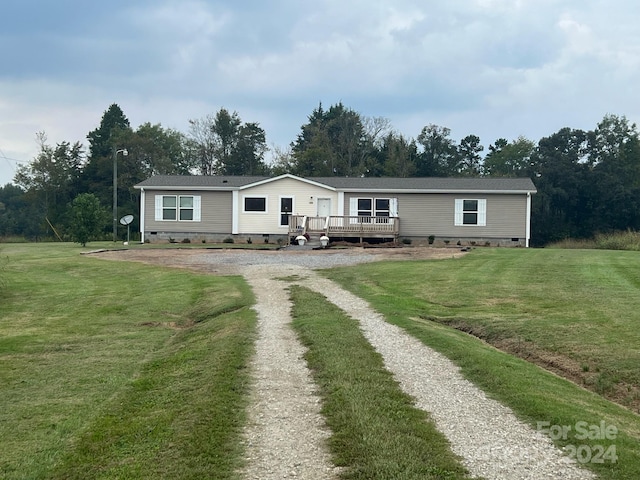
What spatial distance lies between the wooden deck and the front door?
1832 millimetres

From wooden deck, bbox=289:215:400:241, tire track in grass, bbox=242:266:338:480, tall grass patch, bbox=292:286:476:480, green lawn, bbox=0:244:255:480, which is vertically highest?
wooden deck, bbox=289:215:400:241

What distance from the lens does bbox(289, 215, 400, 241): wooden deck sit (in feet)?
95.8

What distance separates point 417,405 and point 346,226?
920 inches

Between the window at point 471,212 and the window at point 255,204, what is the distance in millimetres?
9772

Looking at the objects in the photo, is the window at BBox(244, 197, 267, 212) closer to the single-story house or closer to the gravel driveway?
the single-story house

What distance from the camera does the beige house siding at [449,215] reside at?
103 feet

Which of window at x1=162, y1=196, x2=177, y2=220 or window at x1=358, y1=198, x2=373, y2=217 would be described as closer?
window at x1=358, y1=198, x2=373, y2=217

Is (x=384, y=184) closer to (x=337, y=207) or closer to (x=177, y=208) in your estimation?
(x=337, y=207)

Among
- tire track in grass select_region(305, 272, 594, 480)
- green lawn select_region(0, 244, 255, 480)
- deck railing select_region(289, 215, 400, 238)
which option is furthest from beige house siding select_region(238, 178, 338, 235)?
tire track in grass select_region(305, 272, 594, 480)

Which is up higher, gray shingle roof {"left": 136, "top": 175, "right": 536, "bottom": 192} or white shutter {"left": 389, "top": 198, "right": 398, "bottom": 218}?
gray shingle roof {"left": 136, "top": 175, "right": 536, "bottom": 192}

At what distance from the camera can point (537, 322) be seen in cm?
1068

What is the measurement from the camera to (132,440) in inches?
207

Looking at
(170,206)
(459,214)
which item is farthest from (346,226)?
(170,206)

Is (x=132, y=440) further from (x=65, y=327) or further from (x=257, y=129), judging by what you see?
(x=257, y=129)
